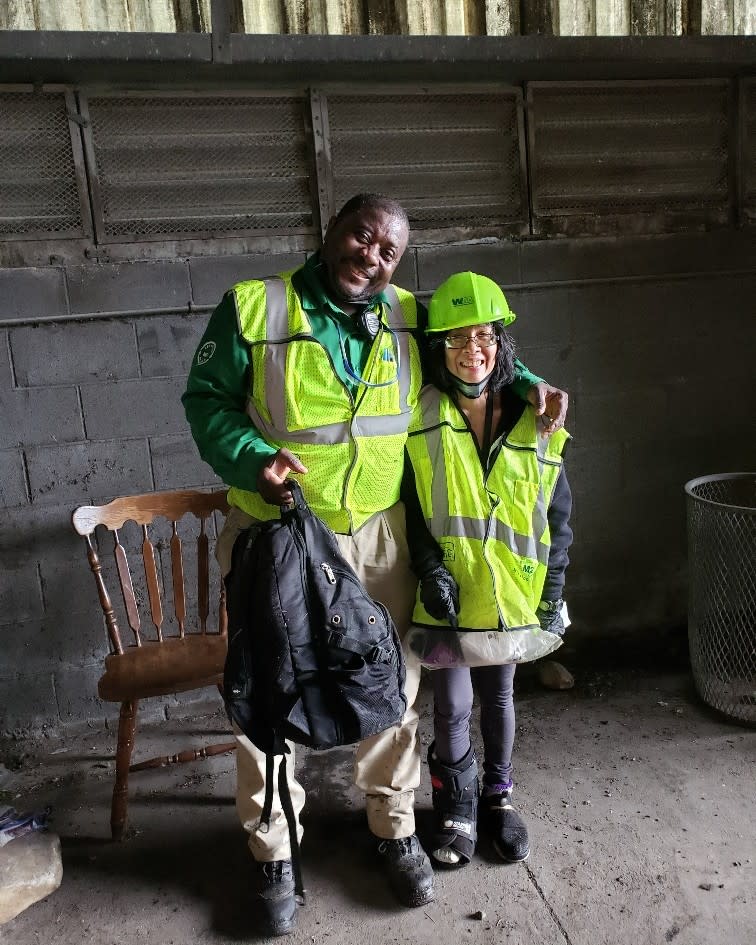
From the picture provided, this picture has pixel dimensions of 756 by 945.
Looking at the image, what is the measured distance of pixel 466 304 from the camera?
200cm

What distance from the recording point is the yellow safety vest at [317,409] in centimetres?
193

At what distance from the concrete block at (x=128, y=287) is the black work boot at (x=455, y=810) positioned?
1.72m

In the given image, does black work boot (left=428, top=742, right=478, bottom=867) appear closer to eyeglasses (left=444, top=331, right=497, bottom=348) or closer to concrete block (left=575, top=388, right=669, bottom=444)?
eyeglasses (left=444, top=331, right=497, bottom=348)

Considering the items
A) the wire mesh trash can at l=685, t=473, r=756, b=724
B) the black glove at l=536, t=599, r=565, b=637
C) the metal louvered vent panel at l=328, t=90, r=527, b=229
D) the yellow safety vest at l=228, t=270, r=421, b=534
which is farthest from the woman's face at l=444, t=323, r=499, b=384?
the wire mesh trash can at l=685, t=473, r=756, b=724

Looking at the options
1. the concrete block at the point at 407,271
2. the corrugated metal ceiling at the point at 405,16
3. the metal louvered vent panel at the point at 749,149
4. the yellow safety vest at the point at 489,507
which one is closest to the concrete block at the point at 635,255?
the metal louvered vent panel at the point at 749,149

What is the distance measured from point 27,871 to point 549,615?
153 centimetres

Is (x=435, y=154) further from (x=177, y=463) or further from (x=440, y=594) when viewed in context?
(x=440, y=594)

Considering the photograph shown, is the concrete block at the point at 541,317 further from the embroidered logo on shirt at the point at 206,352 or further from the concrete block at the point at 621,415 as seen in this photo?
the embroidered logo on shirt at the point at 206,352

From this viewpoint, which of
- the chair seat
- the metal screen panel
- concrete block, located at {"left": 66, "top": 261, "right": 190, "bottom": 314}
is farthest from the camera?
the metal screen panel

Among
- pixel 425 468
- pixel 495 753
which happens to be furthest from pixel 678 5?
pixel 495 753

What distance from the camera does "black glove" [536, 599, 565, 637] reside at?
2156 mm

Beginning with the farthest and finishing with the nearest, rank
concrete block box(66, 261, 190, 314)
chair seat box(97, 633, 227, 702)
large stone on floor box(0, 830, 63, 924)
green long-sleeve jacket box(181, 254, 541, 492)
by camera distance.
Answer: concrete block box(66, 261, 190, 314) < chair seat box(97, 633, 227, 702) < large stone on floor box(0, 830, 63, 924) < green long-sleeve jacket box(181, 254, 541, 492)

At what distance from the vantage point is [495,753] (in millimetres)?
2338

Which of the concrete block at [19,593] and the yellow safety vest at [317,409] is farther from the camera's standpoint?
the concrete block at [19,593]
